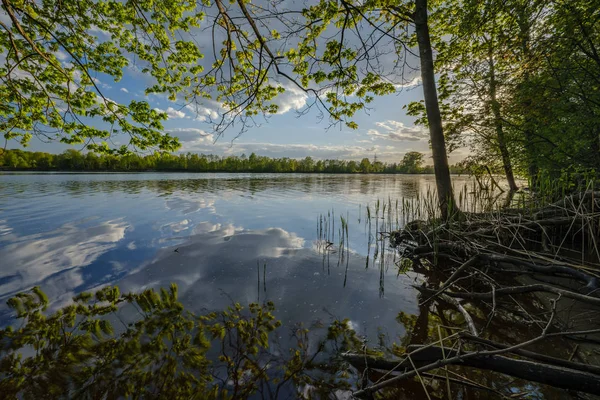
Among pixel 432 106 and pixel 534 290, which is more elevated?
pixel 432 106

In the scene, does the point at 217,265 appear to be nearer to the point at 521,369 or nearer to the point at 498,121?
the point at 521,369

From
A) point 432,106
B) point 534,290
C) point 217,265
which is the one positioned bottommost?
point 217,265

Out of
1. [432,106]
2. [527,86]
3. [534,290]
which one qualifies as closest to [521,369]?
[534,290]

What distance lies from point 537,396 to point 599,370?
92 centimetres

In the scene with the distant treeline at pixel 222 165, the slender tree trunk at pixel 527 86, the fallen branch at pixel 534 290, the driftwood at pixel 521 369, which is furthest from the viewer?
the distant treeline at pixel 222 165

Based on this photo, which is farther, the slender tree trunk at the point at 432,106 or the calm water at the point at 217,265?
the slender tree trunk at the point at 432,106

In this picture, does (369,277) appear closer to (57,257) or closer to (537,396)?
(537,396)

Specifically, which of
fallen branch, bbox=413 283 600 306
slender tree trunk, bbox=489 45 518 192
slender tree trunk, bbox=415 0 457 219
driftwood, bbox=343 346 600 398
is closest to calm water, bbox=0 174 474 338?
fallen branch, bbox=413 283 600 306

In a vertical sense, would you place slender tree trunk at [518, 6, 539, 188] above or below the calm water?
above

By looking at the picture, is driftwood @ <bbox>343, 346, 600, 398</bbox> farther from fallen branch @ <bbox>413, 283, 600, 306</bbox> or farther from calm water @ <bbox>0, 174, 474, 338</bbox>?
calm water @ <bbox>0, 174, 474, 338</bbox>

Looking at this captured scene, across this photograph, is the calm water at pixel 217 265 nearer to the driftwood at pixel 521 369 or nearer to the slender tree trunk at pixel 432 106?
the driftwood at pixel 521 369

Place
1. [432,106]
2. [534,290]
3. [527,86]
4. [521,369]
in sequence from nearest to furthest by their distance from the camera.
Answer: [521,369]
[534,290]
[432,106]
[527,86]

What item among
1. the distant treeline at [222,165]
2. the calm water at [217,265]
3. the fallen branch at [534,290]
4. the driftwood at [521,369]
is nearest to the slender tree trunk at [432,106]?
the calm water at [217,265]

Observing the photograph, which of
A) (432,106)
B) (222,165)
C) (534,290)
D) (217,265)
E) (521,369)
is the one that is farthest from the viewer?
(222,165)
